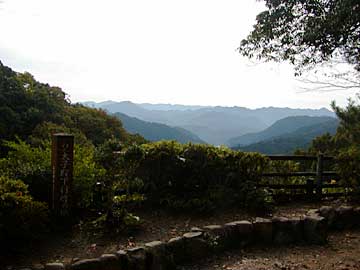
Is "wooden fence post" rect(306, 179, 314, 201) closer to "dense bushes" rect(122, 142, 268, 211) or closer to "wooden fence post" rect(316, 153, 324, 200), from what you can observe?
"wooden fence post" rect(316, 153, 324, 200)

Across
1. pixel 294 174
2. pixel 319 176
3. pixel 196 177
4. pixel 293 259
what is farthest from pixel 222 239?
pixel 319 176

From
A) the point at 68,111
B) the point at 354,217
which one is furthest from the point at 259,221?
the point at 68,111

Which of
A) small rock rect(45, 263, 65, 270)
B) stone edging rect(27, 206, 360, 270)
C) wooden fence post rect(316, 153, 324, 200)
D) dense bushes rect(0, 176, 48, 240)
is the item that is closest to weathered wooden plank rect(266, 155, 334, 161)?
wooden fence post rect(316, 153, 324, 200)

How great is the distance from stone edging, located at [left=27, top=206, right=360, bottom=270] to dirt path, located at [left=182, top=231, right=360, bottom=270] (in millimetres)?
154

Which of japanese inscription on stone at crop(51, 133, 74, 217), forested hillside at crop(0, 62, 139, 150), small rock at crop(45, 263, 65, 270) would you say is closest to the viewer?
small rock at crop(45, 263, 65, 270)

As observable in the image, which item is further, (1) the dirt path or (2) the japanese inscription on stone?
(2) the japanese inscription on stone

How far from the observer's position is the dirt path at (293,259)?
15.6 feet

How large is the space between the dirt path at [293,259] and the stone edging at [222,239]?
0.51 feet

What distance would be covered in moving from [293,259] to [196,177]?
7.89ft

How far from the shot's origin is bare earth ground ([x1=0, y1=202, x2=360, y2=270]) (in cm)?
444

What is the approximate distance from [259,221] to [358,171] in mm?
3037

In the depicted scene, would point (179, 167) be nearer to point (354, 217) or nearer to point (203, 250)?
point (203, 250)

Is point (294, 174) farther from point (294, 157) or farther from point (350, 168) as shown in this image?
point (350, 168)

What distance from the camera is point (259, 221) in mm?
5625
